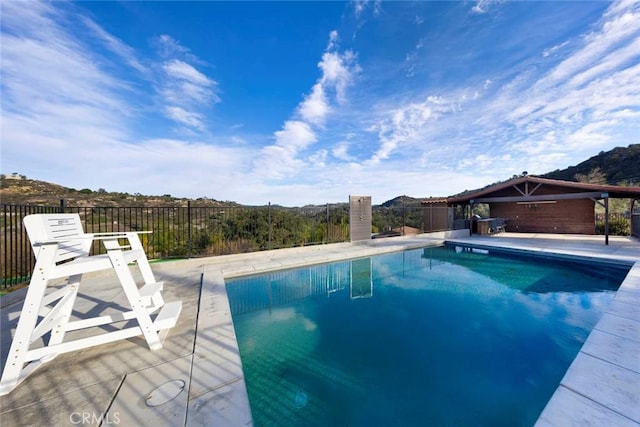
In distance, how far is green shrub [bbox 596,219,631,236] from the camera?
10.9m

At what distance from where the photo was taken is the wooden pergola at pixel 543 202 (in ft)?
31.2

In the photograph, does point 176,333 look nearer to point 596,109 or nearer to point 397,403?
point 397,403

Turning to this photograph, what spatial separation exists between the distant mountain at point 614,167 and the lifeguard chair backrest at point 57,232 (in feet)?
108

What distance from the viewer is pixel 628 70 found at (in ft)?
25.6

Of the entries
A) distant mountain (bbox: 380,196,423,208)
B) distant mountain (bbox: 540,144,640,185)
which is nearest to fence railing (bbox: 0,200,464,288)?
distant mountain (bbox: 380,196,423,208)

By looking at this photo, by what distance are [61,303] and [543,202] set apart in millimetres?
17367

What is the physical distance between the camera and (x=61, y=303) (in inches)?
82.6

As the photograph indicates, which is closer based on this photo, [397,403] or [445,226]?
[397,403]

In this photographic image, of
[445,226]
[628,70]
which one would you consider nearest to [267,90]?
[445,226]

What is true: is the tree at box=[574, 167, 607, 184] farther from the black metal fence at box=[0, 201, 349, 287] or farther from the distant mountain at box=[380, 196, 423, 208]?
the black metal fence at box=[0, 201, 349, 287]

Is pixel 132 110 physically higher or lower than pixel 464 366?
higher

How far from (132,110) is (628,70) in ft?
53.5

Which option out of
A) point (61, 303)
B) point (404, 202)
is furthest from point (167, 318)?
point (404, 202)

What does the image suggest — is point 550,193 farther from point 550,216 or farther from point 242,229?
point 242,229
